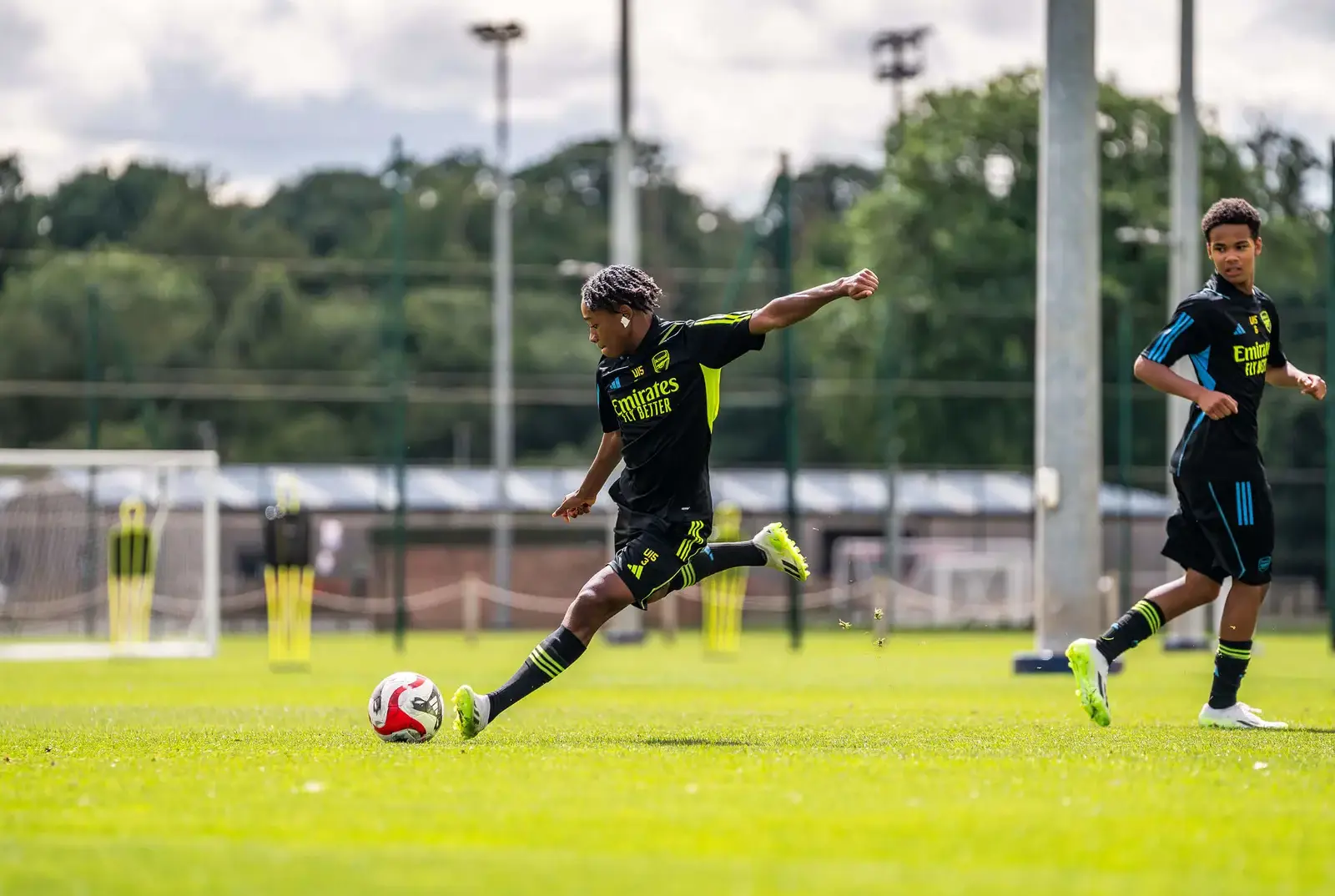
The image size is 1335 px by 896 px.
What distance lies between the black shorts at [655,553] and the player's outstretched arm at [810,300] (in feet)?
3.20

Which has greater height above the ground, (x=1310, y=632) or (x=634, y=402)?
(x=634, y=402)

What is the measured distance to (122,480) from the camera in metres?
33.2

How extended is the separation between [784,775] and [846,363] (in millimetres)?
47983

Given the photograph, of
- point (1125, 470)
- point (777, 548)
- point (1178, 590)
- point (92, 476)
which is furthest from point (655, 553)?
point (1125, 470)

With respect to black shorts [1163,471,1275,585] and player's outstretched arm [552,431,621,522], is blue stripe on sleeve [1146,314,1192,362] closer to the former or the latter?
black shorts [1163,471,1275,585]

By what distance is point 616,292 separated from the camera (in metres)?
9.12

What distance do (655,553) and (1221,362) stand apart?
2929 millimetres

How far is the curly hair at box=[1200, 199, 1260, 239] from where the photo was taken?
9797 mm

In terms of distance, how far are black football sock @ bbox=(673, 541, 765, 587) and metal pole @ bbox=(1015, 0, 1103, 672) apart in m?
8.00

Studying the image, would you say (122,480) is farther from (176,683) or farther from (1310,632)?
(1310,632)

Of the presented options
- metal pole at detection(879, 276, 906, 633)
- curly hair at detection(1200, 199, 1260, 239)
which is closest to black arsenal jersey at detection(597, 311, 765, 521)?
curly hair at detection(1200, 199, 1260, 239)

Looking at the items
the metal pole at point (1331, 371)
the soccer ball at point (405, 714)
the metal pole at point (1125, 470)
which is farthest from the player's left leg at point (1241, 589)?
the metal pole at point (1125, 470)

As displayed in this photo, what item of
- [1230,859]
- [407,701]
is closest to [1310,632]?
[407,701]

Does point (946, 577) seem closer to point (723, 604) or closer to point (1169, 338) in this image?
point (723, 604)
